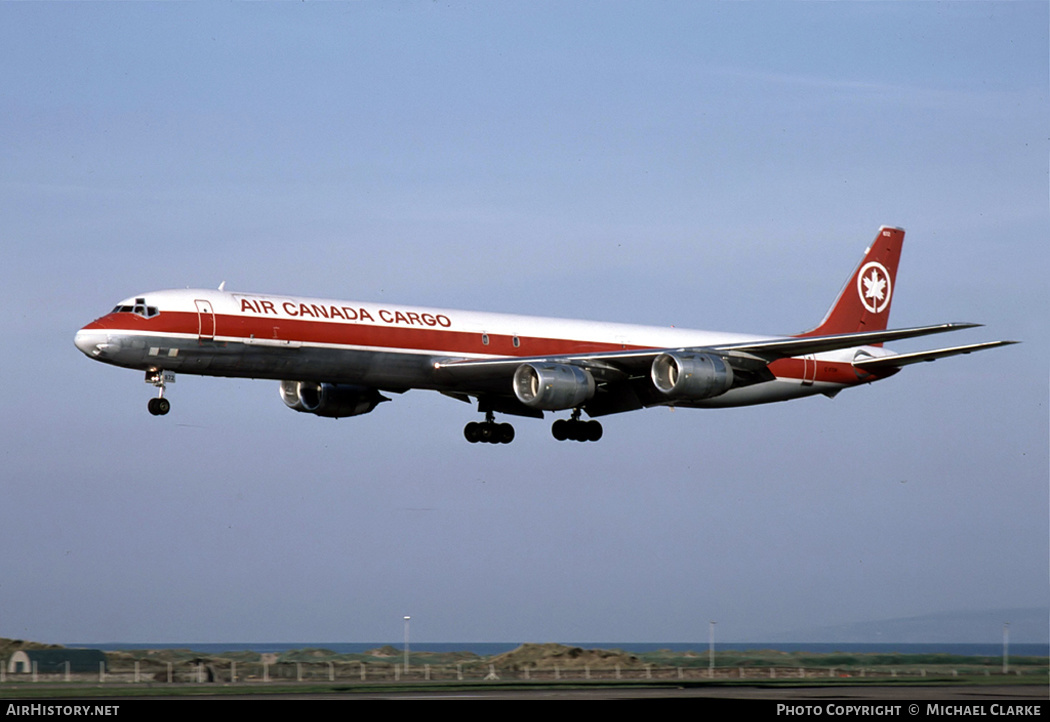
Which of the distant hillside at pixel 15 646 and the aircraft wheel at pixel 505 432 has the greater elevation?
the aircraft wheel at pixel 505 432

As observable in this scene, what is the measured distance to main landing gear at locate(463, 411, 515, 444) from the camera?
54500mm

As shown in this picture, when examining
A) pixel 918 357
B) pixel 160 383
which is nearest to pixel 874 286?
pixel 918 357

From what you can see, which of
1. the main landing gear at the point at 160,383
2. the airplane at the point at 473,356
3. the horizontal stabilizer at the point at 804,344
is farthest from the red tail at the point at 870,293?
the main landing gear at the point at 160,383

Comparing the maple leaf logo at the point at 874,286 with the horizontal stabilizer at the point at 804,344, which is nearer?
the horizontal stabilizer at the point at 804,344

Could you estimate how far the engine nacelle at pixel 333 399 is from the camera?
52.8 meters

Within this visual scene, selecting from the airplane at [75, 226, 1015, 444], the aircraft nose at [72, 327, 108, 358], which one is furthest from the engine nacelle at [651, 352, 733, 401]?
the aircraft nose at [72, 327, 108, 358]

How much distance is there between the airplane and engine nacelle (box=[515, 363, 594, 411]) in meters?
0.05

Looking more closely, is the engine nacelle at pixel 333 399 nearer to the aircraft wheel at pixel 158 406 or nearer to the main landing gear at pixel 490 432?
the main landing gear at pixel 490 432
